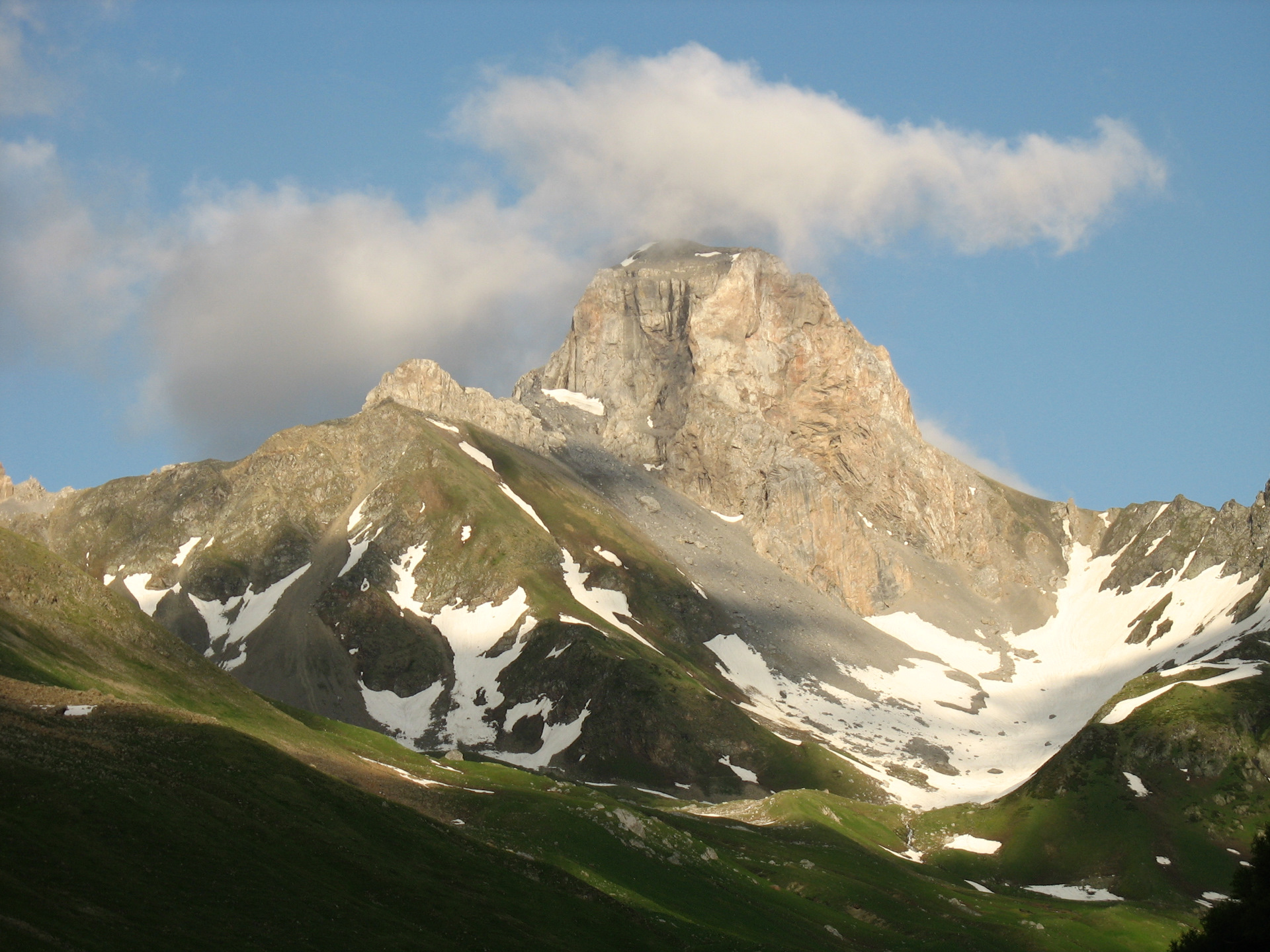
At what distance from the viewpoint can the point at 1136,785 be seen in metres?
128

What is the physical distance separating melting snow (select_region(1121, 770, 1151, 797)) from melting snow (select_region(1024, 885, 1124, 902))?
17191 millimetres

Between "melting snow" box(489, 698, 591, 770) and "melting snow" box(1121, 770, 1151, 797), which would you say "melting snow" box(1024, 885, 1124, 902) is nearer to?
"melting snow" box(1121, 770, 1151, 797)

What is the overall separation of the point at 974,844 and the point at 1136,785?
18.9 meters

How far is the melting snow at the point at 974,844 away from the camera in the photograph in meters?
127

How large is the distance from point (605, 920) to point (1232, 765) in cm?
9788

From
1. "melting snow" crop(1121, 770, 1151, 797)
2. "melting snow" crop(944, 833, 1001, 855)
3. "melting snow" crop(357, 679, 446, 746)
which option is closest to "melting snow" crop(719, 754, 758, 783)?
"melting snow" crop(944, 833, 1001, 855)

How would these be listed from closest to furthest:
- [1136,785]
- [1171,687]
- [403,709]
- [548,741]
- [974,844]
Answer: [1136,785], [974,844], [1171,687], [548,741], [403,709]

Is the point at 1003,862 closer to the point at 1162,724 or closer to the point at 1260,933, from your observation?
the point at 1162,724

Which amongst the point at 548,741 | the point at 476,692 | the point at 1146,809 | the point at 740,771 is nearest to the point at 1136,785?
the point at 1146,809

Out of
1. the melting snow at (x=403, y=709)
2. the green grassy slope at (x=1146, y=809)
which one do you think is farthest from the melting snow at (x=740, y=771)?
the melting snow at (x=403, y=709)

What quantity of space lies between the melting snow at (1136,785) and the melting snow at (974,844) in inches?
630

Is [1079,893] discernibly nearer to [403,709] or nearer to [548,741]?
[548,741]

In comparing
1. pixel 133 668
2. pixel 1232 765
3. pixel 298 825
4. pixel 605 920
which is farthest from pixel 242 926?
pixel 1232 765

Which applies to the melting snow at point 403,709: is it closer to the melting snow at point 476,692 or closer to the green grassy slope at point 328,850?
the melting snow at point 476,692
